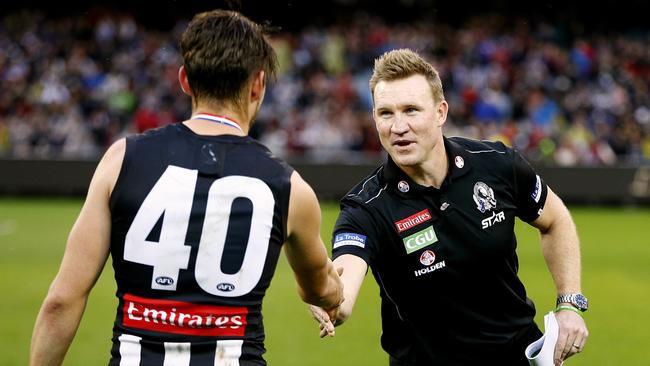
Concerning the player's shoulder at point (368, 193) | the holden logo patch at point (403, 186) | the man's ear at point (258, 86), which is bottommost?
the player's shoulder at point (368, 193)

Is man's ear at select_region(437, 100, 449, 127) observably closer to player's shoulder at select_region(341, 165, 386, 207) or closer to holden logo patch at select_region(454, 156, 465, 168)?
holden logo patch at select_region(454, 156, 465, 168)

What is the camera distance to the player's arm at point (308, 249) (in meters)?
3.35

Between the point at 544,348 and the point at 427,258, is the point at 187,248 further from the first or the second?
the point at 544,348

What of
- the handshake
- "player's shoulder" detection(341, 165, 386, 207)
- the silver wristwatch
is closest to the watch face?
the silver wristwatch

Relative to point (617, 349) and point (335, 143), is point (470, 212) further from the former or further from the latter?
point (335, 143)

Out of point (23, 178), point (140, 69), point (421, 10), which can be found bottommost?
point (23, 178)

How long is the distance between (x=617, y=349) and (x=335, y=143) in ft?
49.4

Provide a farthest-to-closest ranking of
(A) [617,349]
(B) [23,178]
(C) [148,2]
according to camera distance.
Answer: (C) [148,2], (B) [23,178], (A) [617,349]

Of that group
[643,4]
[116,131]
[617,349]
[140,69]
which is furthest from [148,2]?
[617,349]

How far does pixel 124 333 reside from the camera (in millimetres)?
3236

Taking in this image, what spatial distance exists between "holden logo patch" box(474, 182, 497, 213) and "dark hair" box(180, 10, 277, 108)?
6.14 ft

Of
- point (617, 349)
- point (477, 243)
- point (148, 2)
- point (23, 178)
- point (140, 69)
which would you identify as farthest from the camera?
point (148, 2)

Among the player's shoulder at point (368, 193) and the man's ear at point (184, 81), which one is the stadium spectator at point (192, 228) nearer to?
the man's ear at point (184, 81)

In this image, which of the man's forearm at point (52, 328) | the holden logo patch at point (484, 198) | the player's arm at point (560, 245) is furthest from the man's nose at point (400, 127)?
the man's forearm at point (52, 328)
